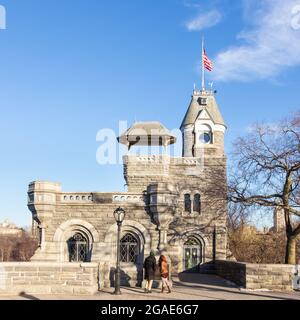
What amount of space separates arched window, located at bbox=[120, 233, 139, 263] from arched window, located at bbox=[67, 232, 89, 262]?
1.89 meters

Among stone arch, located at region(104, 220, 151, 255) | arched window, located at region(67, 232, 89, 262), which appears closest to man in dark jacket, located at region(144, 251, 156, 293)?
stone arch, located at region(104, 220, 151, 255)

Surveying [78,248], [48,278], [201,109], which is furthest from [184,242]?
[48,278]

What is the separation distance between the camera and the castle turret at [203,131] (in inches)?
1443

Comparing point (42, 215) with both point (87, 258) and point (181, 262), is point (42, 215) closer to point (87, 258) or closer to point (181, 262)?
point (87, 258)

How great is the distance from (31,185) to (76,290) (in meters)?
11.7

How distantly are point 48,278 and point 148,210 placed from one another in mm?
10353

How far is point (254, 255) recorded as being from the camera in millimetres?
46812

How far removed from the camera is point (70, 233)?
83.9 ft

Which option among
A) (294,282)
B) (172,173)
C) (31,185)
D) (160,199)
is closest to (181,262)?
(172,173)

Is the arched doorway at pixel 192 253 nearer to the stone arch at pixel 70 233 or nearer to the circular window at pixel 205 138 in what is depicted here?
the stone arch at pixel 70 233

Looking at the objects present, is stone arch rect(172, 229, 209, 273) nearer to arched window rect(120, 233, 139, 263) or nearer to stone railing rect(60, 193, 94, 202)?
arched window rect(120, 233, 139, 263)

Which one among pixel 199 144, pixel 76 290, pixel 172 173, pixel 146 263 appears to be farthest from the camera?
pixel 199 144

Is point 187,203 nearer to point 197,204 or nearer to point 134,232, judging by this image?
point 197,204
